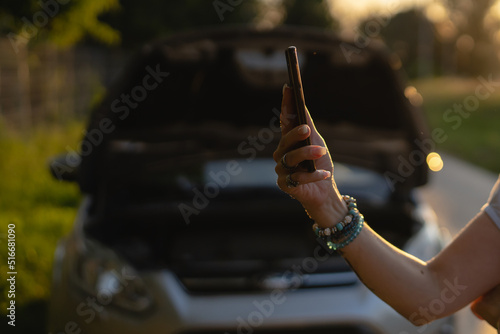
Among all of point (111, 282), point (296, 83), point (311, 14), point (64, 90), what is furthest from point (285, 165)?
point (311, 14)

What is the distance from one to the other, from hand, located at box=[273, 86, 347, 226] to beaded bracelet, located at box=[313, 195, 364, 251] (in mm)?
17

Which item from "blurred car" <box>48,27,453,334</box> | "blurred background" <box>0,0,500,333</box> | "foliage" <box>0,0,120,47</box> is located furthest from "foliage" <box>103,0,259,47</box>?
"blurred car" <box>48,27,453,334</box>

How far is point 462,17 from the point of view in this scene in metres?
57.2

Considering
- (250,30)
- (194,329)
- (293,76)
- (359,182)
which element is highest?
(293,76)

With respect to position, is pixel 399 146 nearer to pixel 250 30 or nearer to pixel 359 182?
pixel 359 182

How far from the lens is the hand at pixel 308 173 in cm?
130

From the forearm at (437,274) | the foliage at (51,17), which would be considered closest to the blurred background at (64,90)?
the foliage at (51,17)

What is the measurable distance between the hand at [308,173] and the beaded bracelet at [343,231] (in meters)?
0.02

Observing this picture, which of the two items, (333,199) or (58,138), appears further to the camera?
(58,138)

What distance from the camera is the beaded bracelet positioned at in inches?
57.9

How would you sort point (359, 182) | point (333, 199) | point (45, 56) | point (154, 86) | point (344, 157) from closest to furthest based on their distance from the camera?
1. point (333, 199)
2. point (344, 157)
3. point (359, 182)
4. point (154, 86)
5. point (45, 56)

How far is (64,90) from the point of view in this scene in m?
15.5

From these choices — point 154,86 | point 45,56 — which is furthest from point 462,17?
point 154,86

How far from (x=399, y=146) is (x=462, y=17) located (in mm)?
58239
